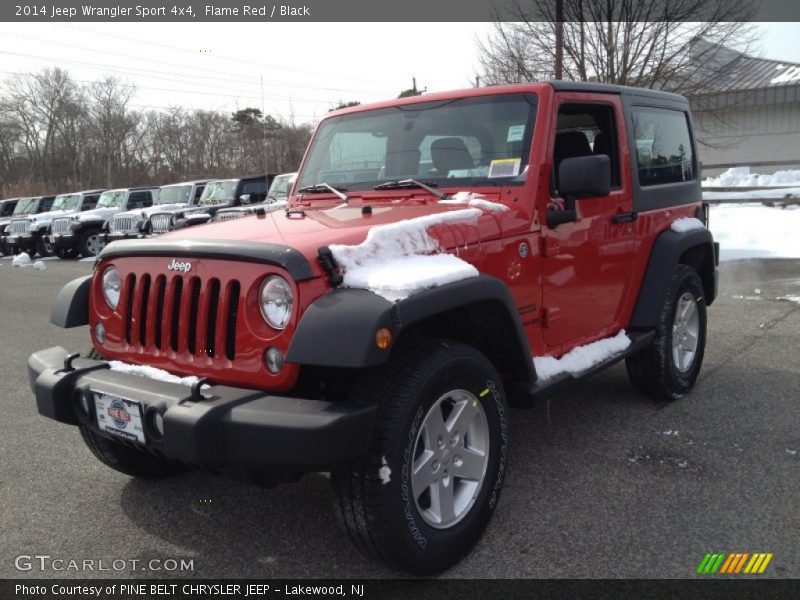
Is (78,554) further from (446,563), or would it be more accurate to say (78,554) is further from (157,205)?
(157,205)

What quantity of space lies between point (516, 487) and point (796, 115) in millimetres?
27146

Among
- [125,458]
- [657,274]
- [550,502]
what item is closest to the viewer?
[550,502]

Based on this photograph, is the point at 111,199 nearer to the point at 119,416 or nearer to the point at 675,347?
the point at 675,347

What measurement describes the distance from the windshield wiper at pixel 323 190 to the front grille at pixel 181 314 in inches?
49.2

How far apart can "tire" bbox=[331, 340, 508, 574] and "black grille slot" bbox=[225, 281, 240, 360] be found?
501 mm

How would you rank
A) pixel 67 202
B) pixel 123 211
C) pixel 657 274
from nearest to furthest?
pixel 657 274, pixel 123 211, pixel 67 202

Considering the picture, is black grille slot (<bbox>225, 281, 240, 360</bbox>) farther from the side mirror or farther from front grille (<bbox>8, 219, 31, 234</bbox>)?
front grille (<bbox>8, 219, 31, 234</bbox>)

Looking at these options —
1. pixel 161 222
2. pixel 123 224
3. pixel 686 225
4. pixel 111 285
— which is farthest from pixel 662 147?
pixel 123 224

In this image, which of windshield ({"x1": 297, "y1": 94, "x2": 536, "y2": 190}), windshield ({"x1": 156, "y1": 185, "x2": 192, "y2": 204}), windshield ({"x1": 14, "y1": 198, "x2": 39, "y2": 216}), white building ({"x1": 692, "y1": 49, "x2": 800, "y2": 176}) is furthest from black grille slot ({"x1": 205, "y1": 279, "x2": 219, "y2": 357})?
white building ({"x1": 692, "y1": 49, "x2": 800, "y2": 176})

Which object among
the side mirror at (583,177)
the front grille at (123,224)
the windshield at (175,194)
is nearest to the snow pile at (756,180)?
the windshield at (175,194)

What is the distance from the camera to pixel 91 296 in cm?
331

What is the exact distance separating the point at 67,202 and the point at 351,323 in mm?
22012

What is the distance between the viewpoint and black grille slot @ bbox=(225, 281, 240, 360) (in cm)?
271

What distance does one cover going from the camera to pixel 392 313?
2.48 m
